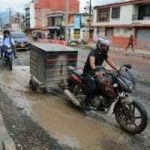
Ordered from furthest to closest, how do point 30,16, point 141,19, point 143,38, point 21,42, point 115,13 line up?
point 30,16 < point 115,13 < point 141,19 < point 143,38 < point 21,42

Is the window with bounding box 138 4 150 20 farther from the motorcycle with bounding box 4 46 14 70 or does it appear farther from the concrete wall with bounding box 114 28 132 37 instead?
the motorcycle with bounding box 4 46 14 70

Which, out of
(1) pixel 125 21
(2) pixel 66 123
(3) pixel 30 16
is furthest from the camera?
(3) pixel 30 16

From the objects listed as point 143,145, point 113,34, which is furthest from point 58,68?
point 113,34

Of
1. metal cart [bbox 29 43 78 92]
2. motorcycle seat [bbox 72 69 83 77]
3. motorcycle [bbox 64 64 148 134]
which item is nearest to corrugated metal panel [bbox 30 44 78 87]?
metal cart [bbox 29 43 78 92]

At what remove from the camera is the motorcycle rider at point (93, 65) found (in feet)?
22.7

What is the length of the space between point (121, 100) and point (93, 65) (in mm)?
930

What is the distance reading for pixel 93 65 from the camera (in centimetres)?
689

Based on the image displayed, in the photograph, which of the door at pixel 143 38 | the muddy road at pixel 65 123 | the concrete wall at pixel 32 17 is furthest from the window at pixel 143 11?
the concrete wall at pixel 32 17

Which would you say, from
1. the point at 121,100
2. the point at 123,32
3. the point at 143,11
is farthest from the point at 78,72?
the point at 123,32

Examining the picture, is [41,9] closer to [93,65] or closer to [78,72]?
[78,72]

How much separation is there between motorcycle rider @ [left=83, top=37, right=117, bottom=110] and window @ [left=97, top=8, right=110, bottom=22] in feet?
145

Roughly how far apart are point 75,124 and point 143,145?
1.65 meters

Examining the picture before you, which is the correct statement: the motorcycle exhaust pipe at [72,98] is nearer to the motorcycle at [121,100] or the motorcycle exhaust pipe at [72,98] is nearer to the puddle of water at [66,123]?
the puddle of water at [66,123]

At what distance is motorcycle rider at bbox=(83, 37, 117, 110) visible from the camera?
6.93 m
